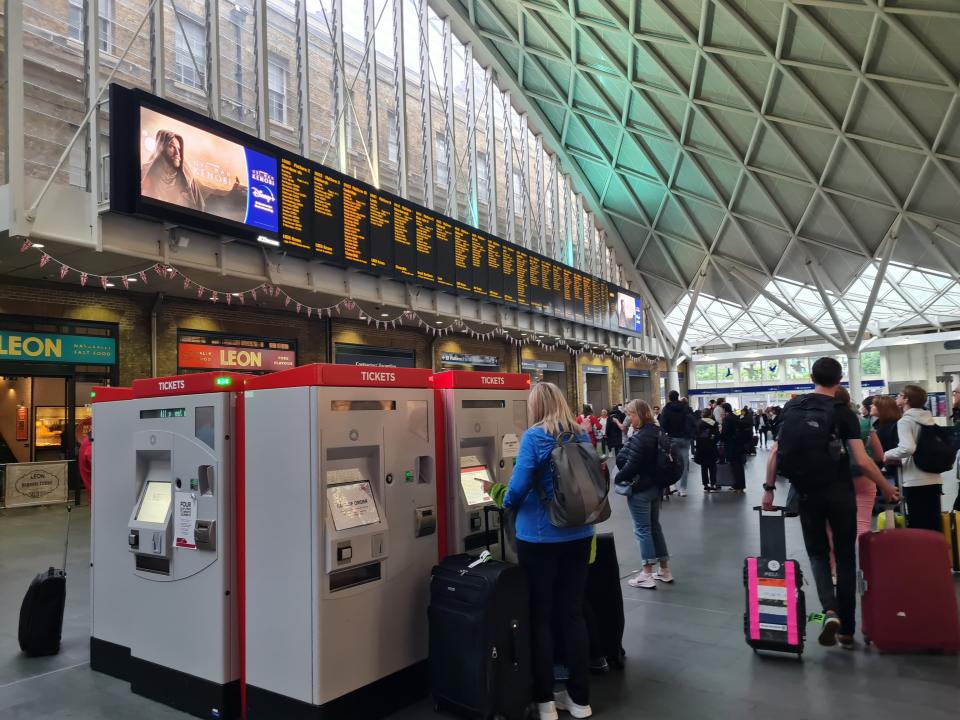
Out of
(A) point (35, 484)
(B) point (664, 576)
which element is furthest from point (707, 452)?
(A) point (35, 484)

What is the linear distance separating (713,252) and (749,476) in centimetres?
1353

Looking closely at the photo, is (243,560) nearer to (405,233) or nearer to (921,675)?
(921,675)

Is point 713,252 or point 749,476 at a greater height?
point 713,252

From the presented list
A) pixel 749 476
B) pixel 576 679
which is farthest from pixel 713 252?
pixel 576 679

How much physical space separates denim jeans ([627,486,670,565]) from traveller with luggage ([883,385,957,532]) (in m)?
1.96

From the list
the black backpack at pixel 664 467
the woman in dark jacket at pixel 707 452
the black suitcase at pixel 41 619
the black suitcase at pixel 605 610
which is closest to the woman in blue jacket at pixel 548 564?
the black suitcase at pixel 605 610

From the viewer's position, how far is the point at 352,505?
328cm

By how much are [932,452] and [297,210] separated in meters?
9.06

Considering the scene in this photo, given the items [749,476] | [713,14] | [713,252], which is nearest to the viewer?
[749,476]

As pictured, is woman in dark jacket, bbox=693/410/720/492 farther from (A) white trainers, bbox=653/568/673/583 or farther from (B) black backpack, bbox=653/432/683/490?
(B) black backpack, bbox=653/432/683/490

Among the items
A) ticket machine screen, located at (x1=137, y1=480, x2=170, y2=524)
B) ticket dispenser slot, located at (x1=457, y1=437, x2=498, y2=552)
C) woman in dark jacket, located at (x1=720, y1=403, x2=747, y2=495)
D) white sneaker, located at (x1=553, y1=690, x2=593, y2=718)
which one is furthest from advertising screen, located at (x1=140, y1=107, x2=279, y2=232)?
woman in dark jacket, located at (x1=720, y1=403, x2=747, y2=495)

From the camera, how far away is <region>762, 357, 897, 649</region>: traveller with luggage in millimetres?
3947

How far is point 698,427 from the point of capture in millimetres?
11422

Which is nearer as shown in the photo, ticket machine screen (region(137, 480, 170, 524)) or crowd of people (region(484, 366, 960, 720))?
crowd of people (region(484, 366, 960, 720))
